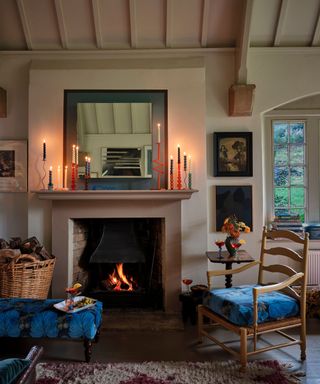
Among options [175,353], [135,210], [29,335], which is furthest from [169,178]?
[29,335]

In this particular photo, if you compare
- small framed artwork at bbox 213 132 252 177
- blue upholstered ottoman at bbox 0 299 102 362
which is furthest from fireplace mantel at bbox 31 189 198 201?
blue upholstered ottoman at bbox 0 299 102 362

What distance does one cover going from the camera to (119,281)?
404 centimetres

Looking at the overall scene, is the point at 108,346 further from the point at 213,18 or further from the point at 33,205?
the point at 213,18

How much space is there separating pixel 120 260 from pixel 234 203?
1.43 meters

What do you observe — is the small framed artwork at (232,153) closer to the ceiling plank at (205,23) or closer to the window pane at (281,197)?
the window pane at (281,197)

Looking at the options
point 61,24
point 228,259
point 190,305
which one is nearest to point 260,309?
point 228,259

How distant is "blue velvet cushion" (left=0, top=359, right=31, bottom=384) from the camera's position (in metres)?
1.27

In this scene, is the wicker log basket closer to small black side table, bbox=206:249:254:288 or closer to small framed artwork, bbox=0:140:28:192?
small framed artwork, bbox=0:140:28:192

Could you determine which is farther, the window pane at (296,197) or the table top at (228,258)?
the window pane at (296,197)

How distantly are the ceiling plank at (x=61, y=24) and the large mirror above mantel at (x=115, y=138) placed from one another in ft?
1.87

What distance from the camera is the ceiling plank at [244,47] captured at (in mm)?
3455

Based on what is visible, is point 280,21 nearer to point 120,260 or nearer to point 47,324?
point 120,260

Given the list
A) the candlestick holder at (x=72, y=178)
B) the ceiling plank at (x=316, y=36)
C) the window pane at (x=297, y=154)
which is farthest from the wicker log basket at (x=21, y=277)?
the ceiling plank at (x=316, y=36)

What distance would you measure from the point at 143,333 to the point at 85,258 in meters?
1.30
